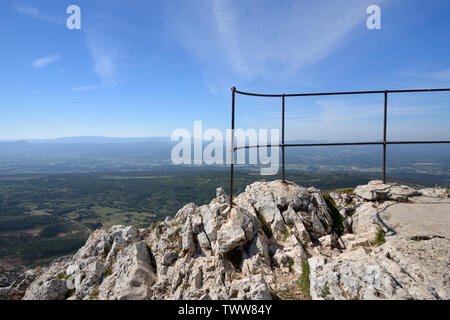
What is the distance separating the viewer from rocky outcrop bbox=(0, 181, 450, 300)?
3945 mm

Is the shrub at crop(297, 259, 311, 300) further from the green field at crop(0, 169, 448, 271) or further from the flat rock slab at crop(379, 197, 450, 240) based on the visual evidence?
the green field at crop(0, 169, 448, 271)

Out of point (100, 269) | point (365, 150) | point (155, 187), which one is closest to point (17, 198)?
point (155, 187)

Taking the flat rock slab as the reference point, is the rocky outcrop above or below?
below

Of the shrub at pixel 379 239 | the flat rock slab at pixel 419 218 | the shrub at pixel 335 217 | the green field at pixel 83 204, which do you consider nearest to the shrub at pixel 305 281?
the shrub at pixel 379 239

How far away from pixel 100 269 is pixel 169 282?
300cm

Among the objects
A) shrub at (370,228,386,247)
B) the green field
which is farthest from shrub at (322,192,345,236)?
the green field

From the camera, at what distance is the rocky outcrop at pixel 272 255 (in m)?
3.95

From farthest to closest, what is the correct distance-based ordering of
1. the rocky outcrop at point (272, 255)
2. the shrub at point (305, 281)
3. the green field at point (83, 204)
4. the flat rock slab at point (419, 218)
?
1. the green field at point (83, 204)
2. the flat rock slab at point (419, 218)
3. the shrub at point (305, 281)
4. the rocky outcrop at point (272, 255)

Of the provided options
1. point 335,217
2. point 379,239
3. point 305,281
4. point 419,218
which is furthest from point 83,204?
point 419,218

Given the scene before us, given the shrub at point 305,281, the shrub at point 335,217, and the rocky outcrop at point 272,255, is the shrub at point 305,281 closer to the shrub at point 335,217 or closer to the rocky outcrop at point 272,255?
the rocky outcrop at point 272,255

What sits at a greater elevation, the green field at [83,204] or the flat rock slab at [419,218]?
the flat rock slab at [419,218]

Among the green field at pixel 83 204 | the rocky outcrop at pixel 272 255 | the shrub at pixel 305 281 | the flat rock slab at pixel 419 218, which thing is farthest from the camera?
the green field at pixel 83 204
